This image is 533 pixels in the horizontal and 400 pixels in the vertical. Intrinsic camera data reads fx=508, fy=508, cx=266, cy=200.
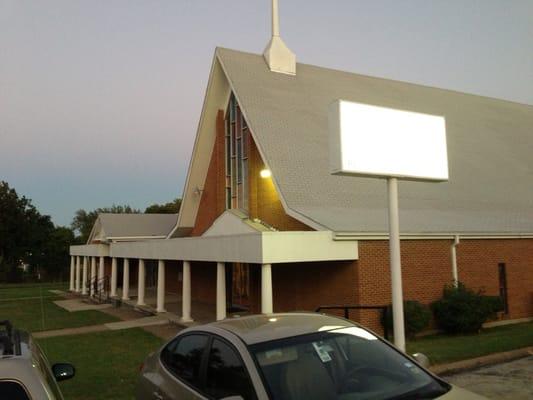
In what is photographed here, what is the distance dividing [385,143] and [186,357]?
21.8ft

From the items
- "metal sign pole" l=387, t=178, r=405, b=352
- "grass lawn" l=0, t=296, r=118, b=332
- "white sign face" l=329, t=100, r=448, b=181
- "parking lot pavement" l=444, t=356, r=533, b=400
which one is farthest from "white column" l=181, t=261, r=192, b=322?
"parking lot pavement" l=444, t=356, r=533, b=400

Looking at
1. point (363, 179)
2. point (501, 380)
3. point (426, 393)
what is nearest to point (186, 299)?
point (363, 179)

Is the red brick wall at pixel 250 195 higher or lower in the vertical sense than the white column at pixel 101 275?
higher

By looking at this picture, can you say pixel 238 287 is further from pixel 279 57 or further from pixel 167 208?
pixel 167 208

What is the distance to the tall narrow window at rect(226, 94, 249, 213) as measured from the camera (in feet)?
72.6

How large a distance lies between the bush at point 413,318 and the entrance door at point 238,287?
7.77 m

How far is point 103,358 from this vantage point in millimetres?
12102

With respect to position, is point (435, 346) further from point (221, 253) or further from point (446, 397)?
point (446, 397)

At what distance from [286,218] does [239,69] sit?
25.7ft

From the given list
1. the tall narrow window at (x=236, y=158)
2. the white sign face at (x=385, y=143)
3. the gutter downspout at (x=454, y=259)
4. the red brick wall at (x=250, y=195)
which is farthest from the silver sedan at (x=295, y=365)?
the tall narrow window at (x=236, y=158)

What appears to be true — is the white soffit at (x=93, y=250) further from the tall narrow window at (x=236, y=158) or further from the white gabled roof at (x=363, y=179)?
the tall narrow window at (x=236, y=158)

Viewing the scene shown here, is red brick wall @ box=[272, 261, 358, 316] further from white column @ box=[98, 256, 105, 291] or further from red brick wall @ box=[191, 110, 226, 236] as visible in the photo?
white column @ box=[98, 256, 105, 291]

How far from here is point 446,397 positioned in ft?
12.4

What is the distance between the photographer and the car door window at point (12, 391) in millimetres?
2883
